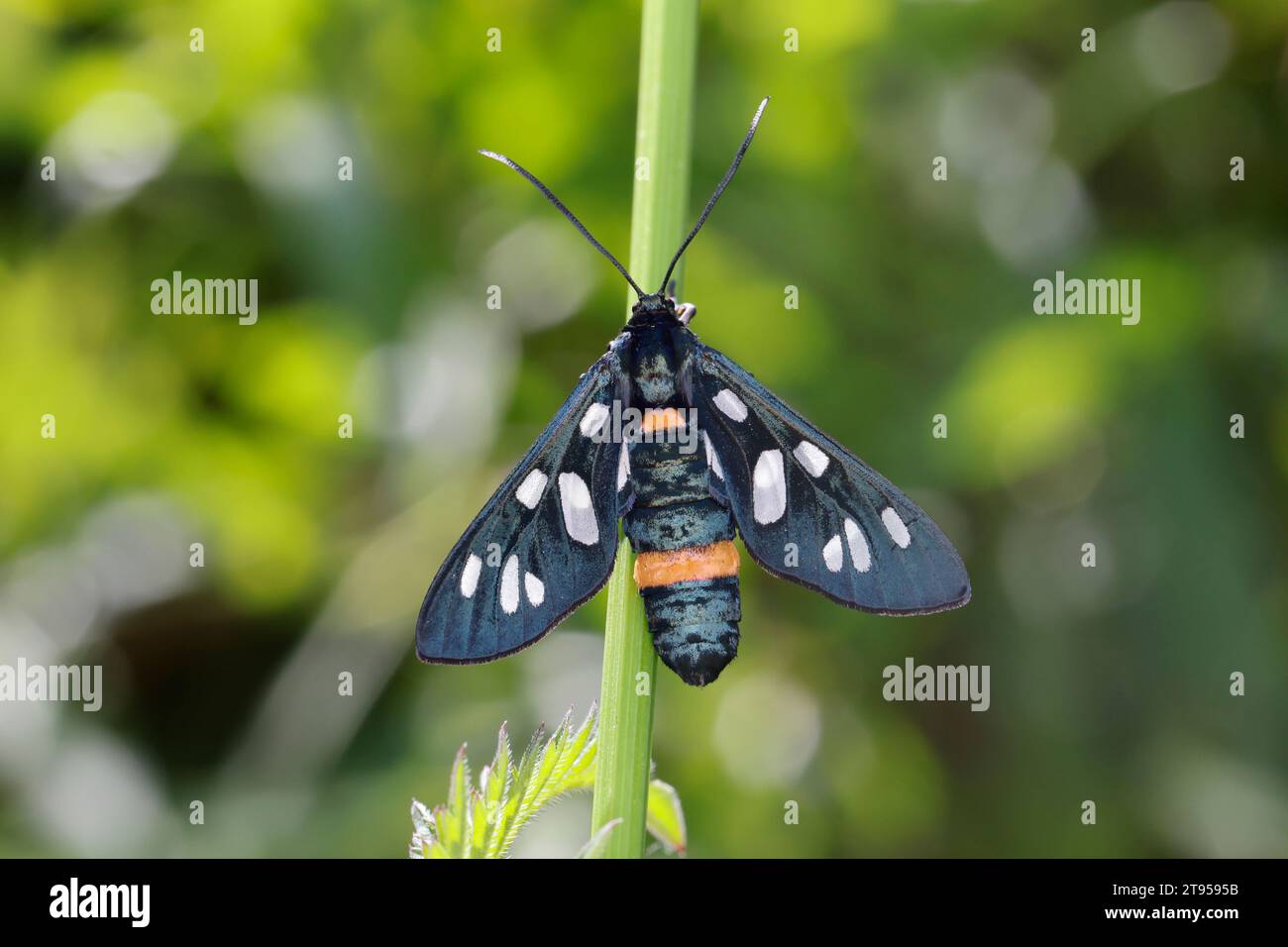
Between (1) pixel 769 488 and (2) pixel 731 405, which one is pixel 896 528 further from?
(2) pixel 731 405

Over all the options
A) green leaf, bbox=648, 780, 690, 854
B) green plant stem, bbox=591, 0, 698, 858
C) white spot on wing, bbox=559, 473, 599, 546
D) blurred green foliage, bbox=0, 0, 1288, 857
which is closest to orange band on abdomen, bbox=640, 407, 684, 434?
white spot on wing, bbox=559, 473, 599, 546

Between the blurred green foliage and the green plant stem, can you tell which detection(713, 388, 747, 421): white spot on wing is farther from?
the blurred green foliage

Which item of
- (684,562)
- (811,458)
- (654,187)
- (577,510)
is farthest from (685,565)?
(654,187)

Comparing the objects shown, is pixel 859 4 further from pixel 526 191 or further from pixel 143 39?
pixel 143 39

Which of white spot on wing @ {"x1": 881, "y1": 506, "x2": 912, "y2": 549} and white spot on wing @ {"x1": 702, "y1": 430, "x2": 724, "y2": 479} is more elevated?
white spot on wing @ {"x1": 702, "y1": 430, "x2": 724, "y2": 479}

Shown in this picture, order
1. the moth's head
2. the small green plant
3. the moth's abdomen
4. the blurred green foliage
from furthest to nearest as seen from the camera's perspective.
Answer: the blurred green foliage, the moth's head, the moth's abdomen, the small green plant

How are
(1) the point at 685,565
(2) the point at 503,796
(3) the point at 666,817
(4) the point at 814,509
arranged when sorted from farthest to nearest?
(4) the point at 814,509 < (1) the point at 685,565 < (3) the point at 666,817 < (2) the point at 503,796
